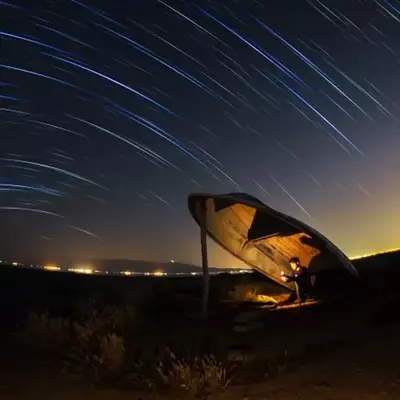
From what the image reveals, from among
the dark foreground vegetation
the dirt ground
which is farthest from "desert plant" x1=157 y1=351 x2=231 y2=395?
the dirt ground

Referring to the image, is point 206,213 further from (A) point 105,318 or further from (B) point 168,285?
(B) point 168,285

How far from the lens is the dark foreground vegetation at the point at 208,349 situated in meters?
8.48

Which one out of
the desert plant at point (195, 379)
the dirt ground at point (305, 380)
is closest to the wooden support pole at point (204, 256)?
the dirt ground at point (305, 380)

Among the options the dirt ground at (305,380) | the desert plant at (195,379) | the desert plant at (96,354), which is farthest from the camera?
the desert plant at (96,354)

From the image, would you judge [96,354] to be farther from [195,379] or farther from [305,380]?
[305,380]

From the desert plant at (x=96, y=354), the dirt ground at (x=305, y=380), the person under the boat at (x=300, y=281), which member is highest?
the person under the boat at (x=300, y=281)

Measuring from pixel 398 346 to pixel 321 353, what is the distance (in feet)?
4.64

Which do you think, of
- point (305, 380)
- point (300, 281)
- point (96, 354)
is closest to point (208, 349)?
point (96, 354)

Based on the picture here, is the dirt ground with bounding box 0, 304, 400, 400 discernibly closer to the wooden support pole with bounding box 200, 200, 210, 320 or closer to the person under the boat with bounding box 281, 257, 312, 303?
the wooden support pole with bounding box 200, 200, 210, 320

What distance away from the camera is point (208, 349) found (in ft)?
36.6

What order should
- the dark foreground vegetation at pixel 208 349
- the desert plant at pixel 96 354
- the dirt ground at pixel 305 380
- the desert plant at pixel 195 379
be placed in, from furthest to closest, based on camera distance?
1. the desert plant at pixel 96 354
2. the dark foreground vegetation at pixel 208 349
3. the desert plant at pixel 195 379
4. the dirt ground at pixel 305 380

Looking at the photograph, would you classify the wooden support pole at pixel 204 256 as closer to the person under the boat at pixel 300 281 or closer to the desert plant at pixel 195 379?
the person under the boat at pixel 300 281

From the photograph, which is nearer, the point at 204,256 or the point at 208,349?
the point at 208,349

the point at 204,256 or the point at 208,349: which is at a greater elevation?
the point at 204,256
